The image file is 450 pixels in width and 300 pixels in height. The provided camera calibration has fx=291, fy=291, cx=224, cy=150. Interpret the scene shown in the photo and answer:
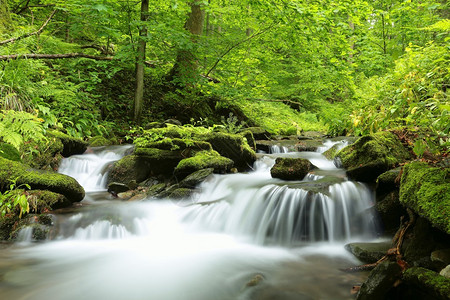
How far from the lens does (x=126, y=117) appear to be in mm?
10211

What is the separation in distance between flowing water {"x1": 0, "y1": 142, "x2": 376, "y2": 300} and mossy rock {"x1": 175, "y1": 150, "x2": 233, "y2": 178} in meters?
0.45

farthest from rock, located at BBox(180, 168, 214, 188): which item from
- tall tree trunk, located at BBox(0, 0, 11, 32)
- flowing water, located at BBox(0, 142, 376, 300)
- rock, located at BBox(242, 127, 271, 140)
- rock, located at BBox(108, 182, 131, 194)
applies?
tall tree trunk, located at BBox(0, 0, 11, 32)

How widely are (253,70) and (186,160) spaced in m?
4.83

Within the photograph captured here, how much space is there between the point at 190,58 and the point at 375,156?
6910mm

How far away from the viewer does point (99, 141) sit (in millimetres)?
8625

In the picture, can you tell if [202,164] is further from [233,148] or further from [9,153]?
[9,153]

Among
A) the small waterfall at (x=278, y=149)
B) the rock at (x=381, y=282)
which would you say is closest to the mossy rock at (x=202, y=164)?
the small waterfall at (x=278, y=149)

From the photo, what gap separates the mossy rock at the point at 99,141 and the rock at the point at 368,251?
730 centimetres

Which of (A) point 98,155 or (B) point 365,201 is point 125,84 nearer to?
(A) point 98,155

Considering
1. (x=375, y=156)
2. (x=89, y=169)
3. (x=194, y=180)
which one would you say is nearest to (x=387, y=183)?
(x=375, y=156)

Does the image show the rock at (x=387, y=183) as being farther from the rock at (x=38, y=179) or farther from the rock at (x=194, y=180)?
the rock at (x=38, y=179)

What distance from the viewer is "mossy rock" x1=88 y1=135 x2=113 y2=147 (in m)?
8.49

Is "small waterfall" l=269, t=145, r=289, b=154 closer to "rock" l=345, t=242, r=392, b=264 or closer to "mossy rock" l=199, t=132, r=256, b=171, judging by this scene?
"mossy rock" l=199, t=132, r=256, b=171

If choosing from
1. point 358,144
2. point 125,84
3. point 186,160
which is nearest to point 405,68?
point 358,144
